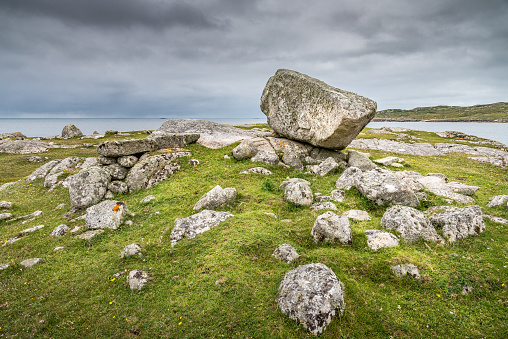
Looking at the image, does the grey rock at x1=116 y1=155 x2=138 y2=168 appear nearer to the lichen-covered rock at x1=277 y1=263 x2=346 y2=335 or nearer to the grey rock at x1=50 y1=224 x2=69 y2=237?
the grey rock at x1=50 y1=224 x2=69 y2=237

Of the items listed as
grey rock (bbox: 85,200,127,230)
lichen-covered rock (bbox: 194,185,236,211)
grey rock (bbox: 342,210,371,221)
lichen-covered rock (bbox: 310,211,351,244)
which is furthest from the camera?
lichen-covered rock (bbox: 194,185,236,211)

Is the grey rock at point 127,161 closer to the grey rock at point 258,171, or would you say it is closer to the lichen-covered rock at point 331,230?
the grey rock at point 258,171

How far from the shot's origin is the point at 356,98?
20.9 m

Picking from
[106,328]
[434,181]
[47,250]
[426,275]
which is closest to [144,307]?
[106,328]

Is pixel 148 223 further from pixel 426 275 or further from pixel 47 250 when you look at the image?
pixel 426 275

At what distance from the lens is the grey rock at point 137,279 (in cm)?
953

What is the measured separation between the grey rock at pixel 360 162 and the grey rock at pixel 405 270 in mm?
14073

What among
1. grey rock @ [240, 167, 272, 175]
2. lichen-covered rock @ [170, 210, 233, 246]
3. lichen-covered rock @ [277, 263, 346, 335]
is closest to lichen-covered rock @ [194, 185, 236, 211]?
lichen-covered rock @ [170, 210, 233, 246]

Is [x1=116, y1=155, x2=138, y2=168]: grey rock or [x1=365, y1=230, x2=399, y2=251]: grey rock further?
[x1=116, y1=155, x2=138, y2=168]: grey rock

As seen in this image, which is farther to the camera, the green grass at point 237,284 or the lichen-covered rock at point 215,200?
the lichen-covered rock at point 215,200

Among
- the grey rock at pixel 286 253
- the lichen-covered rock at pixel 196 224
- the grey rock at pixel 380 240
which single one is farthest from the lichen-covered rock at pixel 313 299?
the lichen-covered rock at pixel 196 224

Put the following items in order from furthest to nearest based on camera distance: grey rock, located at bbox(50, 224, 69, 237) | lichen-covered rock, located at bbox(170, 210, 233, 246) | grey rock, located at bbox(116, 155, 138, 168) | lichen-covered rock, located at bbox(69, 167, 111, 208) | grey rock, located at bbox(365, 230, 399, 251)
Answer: grey rock, located at bbox(116, 155, 138, 168) < lichen-covered rock, located at bbox(69, 167, 111, 208) < grey rock, located at bbox(50, 224, 69, 237) < lichen-covered rock, located at bbox(170, 210, 233, 246) < grey rock, located at bbox(365, 230, 399, 251)

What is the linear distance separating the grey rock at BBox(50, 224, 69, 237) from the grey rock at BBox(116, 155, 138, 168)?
25.6 feet

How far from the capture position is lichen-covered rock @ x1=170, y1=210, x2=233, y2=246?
1258 cm
